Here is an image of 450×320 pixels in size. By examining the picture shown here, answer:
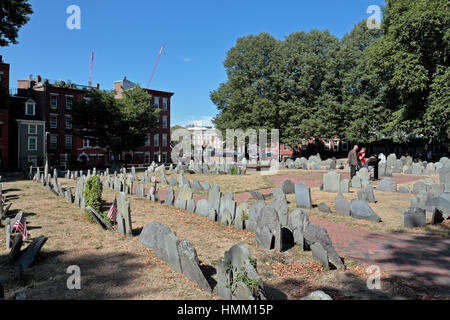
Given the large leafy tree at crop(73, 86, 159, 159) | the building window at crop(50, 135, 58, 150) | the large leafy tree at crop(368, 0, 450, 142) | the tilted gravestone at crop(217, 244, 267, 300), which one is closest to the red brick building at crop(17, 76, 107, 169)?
the building window at crop(50, 135, 58, 150)

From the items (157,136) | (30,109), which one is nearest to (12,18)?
(30,109)

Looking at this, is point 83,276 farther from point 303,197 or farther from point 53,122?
point 53,122

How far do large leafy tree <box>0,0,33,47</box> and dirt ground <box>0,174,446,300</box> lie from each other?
71.9ft

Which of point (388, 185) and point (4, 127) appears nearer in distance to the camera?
point (388, 185)

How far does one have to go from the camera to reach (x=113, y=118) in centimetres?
3506

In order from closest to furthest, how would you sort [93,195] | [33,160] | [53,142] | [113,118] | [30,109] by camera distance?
[93,195], [113,118], [33,160], [30,109], [53,142]

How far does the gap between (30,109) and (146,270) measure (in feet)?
143

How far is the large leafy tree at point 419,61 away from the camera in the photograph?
989 inches

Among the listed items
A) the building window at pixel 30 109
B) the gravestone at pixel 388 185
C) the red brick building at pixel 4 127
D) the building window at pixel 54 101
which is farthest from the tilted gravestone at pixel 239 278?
the building window at pixel 54 101

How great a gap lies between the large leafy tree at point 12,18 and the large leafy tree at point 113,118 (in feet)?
35.8

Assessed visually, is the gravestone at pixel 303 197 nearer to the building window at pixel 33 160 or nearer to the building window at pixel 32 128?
the building window at pixel 33 160
